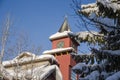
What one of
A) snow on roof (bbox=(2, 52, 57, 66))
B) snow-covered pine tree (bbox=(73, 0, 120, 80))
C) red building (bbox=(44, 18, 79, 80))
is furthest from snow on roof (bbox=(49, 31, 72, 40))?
snow-covered pine tree (bbox=(73, 0, 120, 80))

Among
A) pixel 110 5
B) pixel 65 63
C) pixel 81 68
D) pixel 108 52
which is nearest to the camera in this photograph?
pixel 108 52

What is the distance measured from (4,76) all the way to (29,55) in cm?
446

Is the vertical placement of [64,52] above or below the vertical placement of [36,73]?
below

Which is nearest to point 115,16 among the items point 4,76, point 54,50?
point 4,76

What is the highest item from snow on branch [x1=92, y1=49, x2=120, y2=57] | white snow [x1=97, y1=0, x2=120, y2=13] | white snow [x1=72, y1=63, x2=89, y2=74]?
white snow [x1=97, y1=0, x2=120, y2=13]

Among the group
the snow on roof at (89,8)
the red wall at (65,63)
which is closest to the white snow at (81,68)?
the snow on roof at (89,8)

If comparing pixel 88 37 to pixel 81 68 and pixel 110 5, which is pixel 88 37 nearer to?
pixel 81 68

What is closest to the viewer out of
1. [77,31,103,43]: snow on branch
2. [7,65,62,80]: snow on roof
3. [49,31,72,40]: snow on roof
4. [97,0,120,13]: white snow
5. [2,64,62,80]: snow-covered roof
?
[97,0,120,13]: white snow

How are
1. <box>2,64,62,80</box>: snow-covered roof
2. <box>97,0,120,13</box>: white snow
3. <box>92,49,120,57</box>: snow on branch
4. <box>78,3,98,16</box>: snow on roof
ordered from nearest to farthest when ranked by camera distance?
<box>92,49,120,57</box>: snow on branch
<box>97,0,120,13</box>: white snow
<box>78,3,98,16</box>: snow on roof
<box>2,64,62,80</box>: snow-covered roof

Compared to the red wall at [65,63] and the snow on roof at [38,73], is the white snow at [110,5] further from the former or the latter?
the red wall at [65,63]

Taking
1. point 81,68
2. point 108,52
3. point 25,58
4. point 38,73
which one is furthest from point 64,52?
point 108,52

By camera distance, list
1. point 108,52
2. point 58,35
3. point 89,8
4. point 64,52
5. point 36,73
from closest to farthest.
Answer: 1. point 108,52
2. point 89,8
3. point 36,73
4. point 64,52
5. point 58,35

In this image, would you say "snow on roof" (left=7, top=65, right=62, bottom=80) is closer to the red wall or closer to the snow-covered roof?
the snow-covered roof

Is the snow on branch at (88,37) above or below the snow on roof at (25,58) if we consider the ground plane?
above
